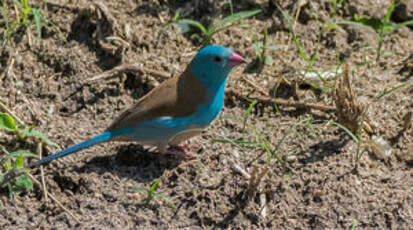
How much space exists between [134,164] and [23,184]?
2.48ft

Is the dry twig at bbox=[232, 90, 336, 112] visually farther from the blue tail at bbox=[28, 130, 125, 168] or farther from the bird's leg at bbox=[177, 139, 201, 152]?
the blue tail at bbox=[28, 130, 125, 168]

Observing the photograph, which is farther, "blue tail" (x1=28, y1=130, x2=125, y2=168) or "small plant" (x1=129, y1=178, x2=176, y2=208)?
"blue tail" (x1=28, y1=130, x2=125, y2=168)

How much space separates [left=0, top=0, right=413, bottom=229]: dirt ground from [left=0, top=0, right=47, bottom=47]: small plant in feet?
0.24

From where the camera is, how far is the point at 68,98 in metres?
4.87

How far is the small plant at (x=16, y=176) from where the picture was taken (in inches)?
159

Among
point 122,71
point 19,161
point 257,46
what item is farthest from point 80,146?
point 257,46

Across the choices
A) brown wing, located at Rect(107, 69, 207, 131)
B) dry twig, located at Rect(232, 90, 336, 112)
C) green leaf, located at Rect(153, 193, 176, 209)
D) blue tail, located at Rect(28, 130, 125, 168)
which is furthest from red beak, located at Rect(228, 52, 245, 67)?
green leaf, located at Rect(153, 193, 176, 209)

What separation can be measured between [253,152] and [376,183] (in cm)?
85

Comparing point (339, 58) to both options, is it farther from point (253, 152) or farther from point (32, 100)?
point (32, 100)

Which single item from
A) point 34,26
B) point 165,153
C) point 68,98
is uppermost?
point 34,26

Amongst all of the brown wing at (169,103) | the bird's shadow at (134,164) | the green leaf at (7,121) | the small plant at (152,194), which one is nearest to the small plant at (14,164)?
the green leaf at (7,121)

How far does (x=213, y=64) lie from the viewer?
4.30 metres

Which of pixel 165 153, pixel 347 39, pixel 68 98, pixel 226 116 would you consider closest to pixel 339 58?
pixel 347 39

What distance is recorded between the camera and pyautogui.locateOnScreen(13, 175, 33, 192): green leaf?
13.2 ft
